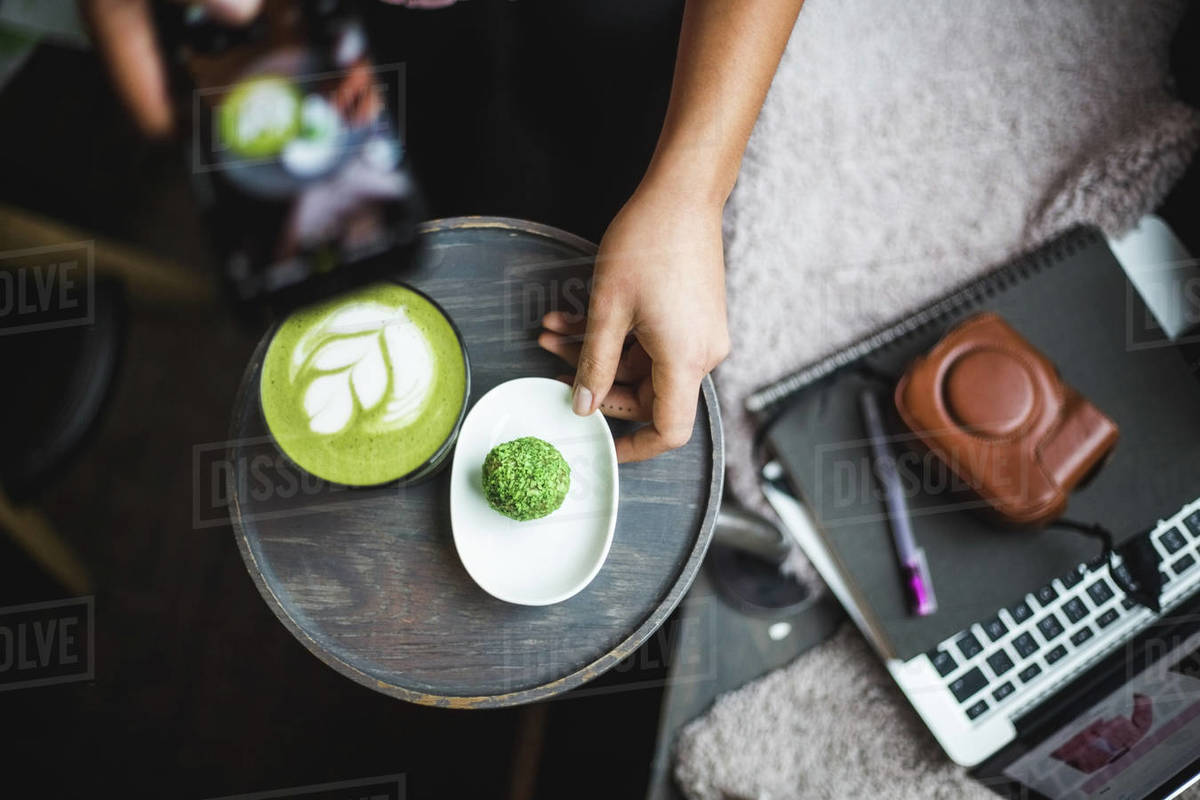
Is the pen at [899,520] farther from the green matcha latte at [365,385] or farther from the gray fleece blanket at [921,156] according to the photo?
the green matcha latte at [365,385]

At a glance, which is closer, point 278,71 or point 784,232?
point 278,71

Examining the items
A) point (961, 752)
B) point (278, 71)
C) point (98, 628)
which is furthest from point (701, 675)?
point (98, 628)

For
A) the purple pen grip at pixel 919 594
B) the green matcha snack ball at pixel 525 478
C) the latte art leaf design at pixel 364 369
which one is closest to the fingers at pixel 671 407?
the green matcha snack ball at pixel 525 478

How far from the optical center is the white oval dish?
0.81 m

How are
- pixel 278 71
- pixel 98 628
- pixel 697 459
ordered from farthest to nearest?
pixel 98 628, pixel 697 459, pixel 278 71

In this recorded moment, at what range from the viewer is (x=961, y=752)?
38.2 inches

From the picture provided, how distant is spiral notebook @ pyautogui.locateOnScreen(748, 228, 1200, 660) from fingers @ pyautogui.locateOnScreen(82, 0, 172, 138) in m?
0.80

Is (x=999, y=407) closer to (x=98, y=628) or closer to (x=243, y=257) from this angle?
(x=243, y=257)

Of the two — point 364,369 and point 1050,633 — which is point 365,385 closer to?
point 364,369

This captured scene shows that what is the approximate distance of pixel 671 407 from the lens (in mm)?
809

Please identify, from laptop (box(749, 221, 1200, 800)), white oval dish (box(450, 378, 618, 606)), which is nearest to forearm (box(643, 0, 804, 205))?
white oval dish (box(450, 378, 618, 606))

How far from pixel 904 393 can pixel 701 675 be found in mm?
471

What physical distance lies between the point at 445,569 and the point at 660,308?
369 millimetres

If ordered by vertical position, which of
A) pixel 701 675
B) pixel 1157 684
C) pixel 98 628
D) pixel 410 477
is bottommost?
pixel 98 628
